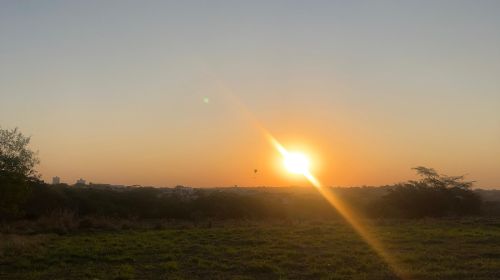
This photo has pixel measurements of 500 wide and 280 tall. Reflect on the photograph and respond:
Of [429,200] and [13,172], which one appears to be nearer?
[13,172]

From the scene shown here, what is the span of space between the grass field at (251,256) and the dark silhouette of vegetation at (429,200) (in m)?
28.4

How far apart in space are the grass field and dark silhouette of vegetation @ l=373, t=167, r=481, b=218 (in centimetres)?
2843

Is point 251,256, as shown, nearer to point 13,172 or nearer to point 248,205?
point 13,172

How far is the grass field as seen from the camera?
17328 mm

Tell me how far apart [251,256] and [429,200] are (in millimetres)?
42330

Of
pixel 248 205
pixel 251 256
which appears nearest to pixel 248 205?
pixel 248 205

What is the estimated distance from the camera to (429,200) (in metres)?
58.8

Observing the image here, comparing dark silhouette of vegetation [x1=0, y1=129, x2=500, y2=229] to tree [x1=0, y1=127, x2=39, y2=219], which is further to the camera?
dark silhouette of vegetation [x1=0, y1=129, x2=500, y2=229]

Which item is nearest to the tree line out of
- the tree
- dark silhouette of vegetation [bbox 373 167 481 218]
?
dark silhouette of vegetation [bbox 373 167 481 218]

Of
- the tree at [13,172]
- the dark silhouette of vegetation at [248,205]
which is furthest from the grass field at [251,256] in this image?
the dark silhouette of vegetation at [248,205]

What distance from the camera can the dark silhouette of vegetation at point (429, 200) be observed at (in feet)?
191

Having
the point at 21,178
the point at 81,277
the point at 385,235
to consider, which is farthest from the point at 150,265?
the point at 21,178

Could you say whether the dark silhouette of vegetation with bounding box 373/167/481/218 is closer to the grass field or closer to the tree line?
the tree line

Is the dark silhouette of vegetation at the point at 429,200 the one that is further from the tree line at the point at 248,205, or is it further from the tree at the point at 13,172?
the tree at the point at 13,172
